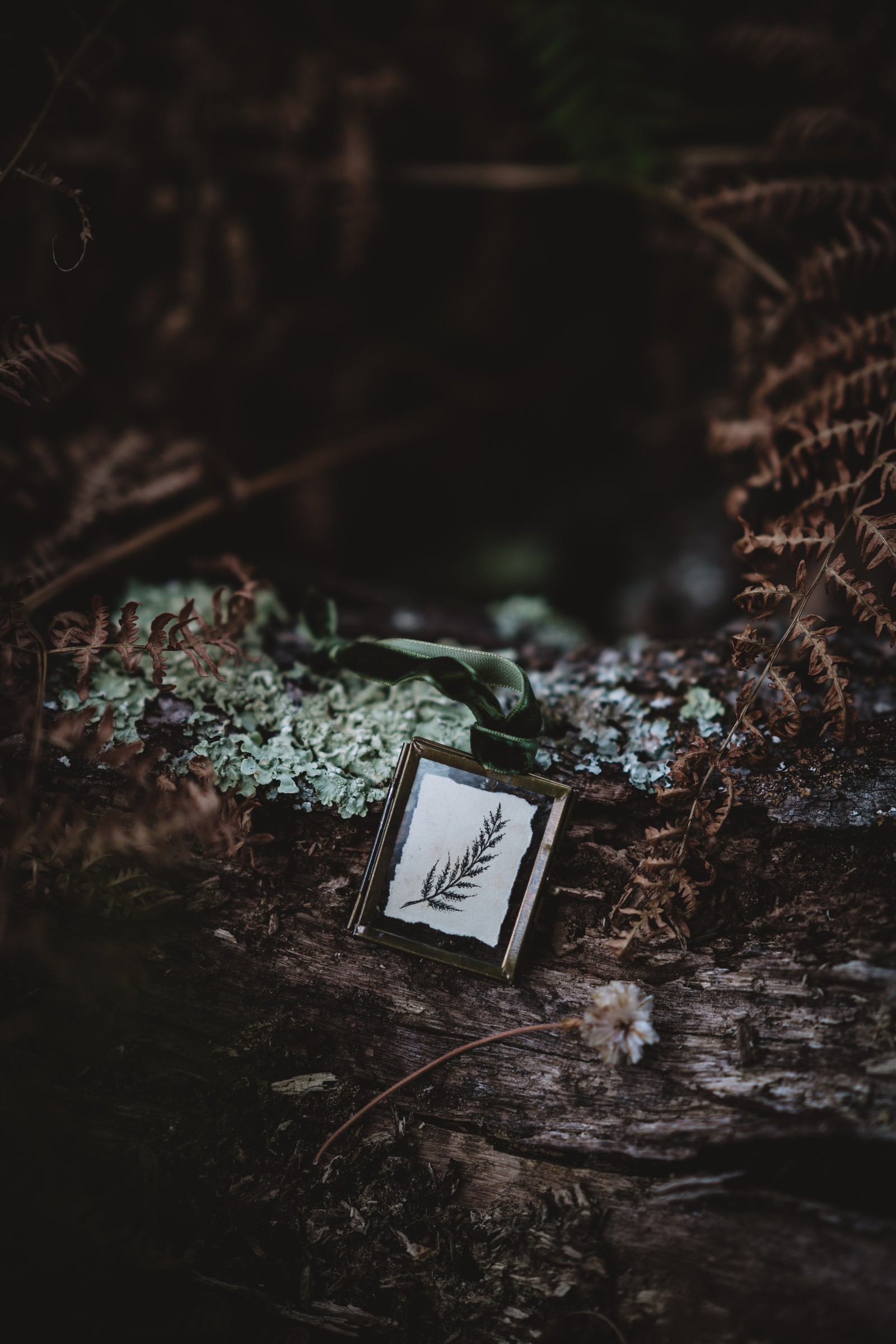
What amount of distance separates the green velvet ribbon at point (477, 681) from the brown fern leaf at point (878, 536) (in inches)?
30.5

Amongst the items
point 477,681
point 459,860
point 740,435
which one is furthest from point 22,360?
point 740,435

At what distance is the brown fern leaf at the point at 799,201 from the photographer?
1.90 metres

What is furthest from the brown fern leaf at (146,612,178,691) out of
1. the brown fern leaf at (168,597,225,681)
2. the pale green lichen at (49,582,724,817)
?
the pale green lichen at (49,582,724,817)

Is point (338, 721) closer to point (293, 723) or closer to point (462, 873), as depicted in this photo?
point (293, 723)

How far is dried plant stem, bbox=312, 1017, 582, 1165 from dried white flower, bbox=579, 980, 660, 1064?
64 mm

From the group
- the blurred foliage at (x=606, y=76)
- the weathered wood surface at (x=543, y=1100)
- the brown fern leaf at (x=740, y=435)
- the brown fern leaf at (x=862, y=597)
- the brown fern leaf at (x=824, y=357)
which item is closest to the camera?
the weathered wood surface at (x=543, y=1100)

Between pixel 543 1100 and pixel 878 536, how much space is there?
1389 mm

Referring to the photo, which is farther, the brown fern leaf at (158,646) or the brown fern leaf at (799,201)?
the brown fern leaf at (799,201)

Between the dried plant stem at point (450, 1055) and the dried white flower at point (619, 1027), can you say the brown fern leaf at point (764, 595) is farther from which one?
the dried plant stem at point (450, 1055)

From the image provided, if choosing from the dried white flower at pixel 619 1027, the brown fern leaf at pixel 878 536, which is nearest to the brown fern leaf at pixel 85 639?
the dried white flower at pixel 619 1027

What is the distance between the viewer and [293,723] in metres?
1.69

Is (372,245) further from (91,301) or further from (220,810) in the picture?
(220,810)

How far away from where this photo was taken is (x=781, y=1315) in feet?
3.85

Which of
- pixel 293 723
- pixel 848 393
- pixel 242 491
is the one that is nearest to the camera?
pixel 293 723
